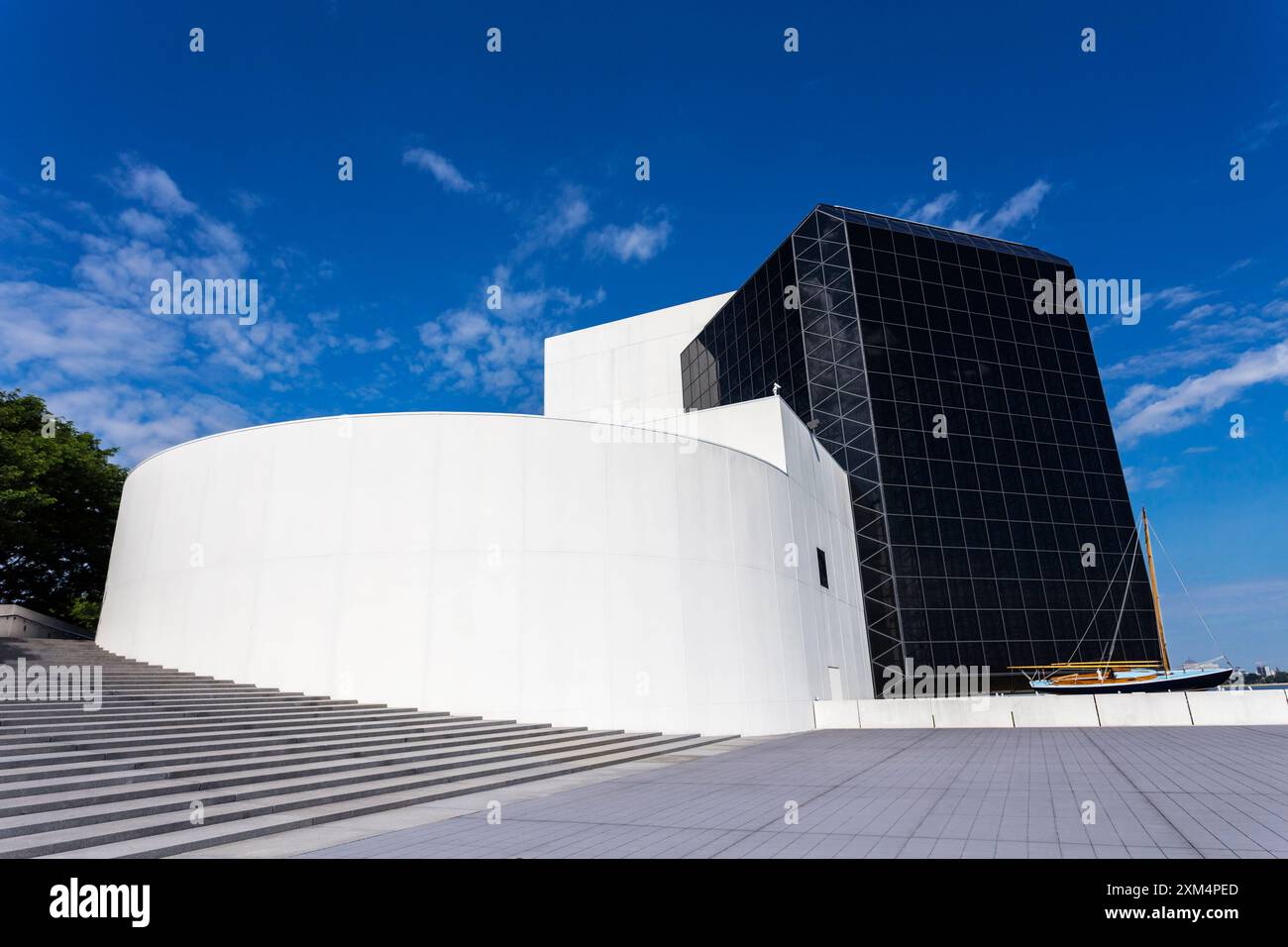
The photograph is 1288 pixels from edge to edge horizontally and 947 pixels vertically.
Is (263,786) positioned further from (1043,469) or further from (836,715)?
(1043,469)

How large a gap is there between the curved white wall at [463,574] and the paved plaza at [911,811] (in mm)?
5627

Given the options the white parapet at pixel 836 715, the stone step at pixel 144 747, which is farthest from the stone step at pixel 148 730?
the white parapet at pixel 836 715

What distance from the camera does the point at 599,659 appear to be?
18.5 meters

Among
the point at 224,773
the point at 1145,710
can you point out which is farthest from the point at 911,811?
the point at 1145,710

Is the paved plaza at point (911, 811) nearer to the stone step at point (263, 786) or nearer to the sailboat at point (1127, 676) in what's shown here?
the stone step at point (263, 786)

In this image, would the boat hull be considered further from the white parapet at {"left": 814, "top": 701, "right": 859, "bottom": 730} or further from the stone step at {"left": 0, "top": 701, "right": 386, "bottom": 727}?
the stone step at {"left": 0, "top": 701, "right": 386, "bottom": 727}

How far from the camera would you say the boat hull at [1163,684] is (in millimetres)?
25656

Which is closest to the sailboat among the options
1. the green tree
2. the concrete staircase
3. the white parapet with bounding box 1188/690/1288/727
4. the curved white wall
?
the white parapet with bounding box 1188/690/1288/727

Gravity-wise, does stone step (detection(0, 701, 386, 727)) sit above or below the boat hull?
above

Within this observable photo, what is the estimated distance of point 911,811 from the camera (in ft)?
26.9

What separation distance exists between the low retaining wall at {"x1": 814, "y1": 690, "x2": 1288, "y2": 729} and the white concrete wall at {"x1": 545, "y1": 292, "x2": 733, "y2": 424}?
82.9 feet

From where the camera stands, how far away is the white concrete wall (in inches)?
1740

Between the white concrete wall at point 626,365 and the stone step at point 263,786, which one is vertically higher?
the white concrete wall at point 626,365

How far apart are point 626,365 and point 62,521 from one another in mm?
30105
